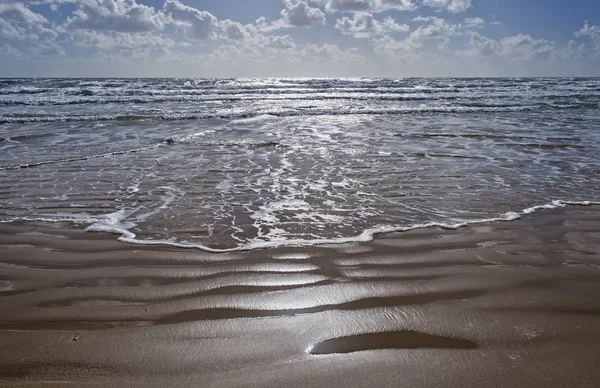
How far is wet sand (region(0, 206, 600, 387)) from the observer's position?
2.50 meters

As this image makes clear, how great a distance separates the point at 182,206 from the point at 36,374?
11.6 ft

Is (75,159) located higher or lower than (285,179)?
lower

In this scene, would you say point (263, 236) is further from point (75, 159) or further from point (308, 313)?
point (75, 159)

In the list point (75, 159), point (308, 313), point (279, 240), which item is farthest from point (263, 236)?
point (75, 159)

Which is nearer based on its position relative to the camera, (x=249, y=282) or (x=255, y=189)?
(x=249, y=282)

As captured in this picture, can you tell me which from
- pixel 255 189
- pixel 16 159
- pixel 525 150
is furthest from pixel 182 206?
pixel 525 150

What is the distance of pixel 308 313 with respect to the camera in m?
3.12

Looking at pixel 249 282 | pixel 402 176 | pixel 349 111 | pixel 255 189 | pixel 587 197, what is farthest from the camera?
pixel 349 111

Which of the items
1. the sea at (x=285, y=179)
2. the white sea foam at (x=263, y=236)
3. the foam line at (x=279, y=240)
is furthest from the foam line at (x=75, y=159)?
the foam line at (x=279, y=240)

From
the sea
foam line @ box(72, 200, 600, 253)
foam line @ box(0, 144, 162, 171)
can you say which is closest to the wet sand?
foam line @ box(72, 200, 600, 253)

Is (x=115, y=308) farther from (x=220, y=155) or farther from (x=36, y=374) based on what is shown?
(x=220, y=155)

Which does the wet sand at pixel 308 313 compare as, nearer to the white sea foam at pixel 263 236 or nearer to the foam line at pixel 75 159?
the white sea foam at pixel 263 236

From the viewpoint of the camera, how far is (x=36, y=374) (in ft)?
8.18

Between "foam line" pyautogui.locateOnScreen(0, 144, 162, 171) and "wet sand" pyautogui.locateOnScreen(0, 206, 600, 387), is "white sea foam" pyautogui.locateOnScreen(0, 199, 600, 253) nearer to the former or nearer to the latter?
"wet sand" pyautogui.locateOnScreen(0, 206, 600, 387)
